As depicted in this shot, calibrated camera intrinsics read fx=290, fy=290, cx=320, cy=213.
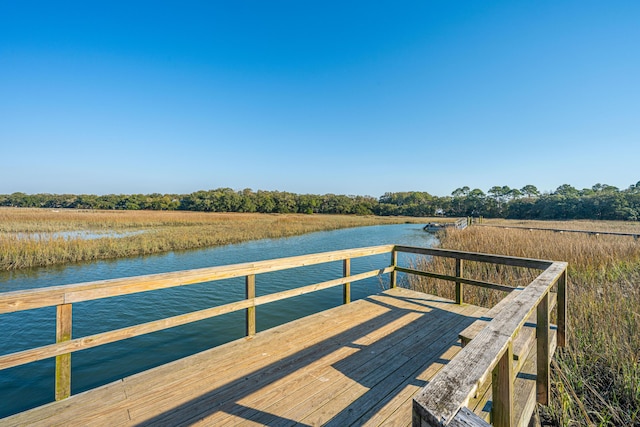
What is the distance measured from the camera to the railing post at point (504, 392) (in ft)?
4.81

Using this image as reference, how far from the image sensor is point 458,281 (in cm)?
466

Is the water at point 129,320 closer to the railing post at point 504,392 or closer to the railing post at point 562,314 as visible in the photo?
the railing post at point 562,314

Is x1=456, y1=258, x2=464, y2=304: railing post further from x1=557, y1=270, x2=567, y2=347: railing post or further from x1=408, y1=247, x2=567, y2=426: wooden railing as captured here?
x1=408, y1=247, x2=567, y2=426: wooden railing

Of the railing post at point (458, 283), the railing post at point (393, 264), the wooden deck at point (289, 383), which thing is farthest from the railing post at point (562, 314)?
the railing post at point (393, 264)

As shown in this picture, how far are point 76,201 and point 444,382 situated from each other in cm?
9252

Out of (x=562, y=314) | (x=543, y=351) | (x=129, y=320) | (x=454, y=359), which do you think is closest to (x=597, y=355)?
(x=562, y=314)

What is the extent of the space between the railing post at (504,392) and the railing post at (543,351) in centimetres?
127

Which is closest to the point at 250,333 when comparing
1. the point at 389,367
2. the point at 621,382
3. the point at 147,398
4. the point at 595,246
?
the point at 147,398

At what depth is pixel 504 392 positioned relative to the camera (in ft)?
4.92

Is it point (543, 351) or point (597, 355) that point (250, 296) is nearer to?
point (543, 351)

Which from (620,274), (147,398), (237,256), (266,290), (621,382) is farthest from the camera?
(237,256)

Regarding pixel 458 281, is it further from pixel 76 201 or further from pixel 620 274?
pixel 76 201

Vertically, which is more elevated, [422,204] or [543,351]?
[422,204]

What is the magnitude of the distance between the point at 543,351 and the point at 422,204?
7973 centimetres
